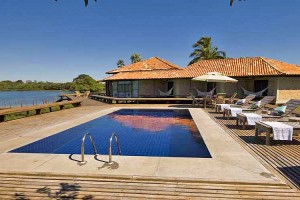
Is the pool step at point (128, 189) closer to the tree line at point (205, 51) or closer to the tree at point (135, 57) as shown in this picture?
the tree line at point (205, 51)

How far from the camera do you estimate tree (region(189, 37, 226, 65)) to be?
34312mm

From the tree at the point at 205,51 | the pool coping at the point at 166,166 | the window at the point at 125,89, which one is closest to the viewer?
the pool coping at the point at 166,166

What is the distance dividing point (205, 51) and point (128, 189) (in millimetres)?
32974

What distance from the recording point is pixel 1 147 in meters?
6.57

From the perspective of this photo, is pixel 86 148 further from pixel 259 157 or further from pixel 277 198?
pixel 277 198

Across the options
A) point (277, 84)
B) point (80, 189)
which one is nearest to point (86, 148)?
point (80, 189)

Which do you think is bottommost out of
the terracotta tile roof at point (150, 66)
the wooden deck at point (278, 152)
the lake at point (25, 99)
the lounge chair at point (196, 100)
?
the lake at point (25, 99)

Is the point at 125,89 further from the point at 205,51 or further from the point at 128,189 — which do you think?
the point at 128,189

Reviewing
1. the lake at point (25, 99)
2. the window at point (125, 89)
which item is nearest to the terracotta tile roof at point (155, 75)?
the window at point (125, 89)

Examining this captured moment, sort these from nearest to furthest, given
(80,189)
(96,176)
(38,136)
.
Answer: (80,189)
(96,176)
(38,136)

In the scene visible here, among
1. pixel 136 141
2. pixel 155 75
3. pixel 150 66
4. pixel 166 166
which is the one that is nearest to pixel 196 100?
pixel 155 75

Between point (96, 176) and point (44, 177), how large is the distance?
41.5 inches

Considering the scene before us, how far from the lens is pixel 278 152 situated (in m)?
5.98

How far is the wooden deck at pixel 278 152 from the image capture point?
4535 millimetres
